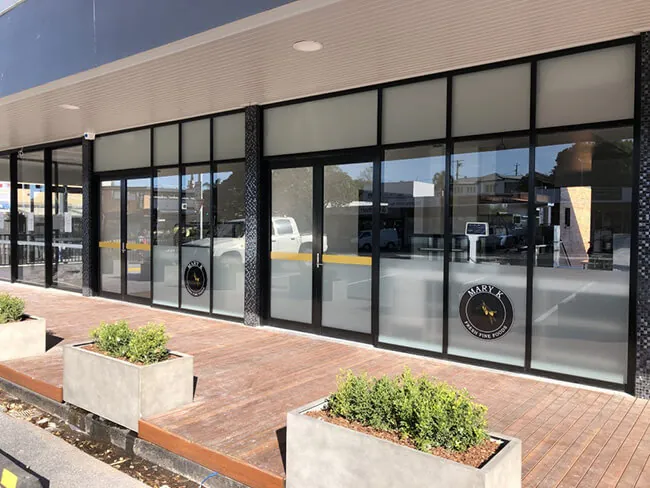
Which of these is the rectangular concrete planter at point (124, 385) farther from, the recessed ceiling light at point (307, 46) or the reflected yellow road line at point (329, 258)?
the recessed ceiling light at point (307, 46)

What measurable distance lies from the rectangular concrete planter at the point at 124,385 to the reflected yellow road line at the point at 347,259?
2970mm

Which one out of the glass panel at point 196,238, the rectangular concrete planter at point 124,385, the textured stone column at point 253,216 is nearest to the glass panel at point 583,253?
the rectangular concrete planter at point 124,385

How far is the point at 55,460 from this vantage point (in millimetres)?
3877

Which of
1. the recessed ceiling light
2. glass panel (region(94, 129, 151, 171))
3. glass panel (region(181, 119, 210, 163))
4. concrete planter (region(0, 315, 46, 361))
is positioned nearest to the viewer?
the recessed ceiling light

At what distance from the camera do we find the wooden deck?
348 cm

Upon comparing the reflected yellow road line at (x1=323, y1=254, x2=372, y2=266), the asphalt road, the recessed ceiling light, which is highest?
the recessed ceiling light

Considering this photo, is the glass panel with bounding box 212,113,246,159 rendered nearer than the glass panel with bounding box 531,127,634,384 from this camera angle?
No

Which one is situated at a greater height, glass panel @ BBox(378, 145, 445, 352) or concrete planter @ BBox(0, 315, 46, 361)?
glass panel @ BBox(378, 145, 445, 352)

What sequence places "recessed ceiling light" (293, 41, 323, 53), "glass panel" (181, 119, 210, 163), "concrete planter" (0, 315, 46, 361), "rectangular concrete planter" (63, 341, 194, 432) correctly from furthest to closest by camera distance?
"glass panel" (181, 119, 210, 163), "concrete planter" (0, 315, 46, 361), "recessed ceiling light" (293, 41, 323, 53), "rectangular concrete planter" (63, 341, 194, 432)

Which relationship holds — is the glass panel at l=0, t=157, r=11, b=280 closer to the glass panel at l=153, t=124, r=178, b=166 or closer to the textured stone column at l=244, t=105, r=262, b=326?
the glass panel at l=153, t=124, r=178, b=166

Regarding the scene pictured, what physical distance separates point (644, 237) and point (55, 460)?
17.4 feet

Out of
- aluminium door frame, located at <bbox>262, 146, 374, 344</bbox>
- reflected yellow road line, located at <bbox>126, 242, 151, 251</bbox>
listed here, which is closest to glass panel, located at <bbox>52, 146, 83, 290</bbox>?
reflected yellow road line, located at <bbox>126, 242, 151, 251</bbox>

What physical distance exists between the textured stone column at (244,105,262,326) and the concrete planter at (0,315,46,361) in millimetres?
2796

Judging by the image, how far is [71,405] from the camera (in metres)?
4.71
